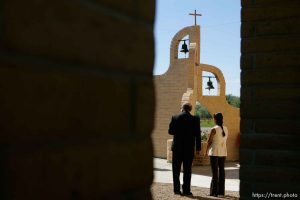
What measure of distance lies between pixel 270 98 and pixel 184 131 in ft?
14.9

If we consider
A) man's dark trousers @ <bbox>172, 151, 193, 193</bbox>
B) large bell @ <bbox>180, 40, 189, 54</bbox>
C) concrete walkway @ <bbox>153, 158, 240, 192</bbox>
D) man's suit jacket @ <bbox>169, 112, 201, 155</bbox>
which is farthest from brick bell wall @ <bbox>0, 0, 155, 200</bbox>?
large bell @ <bbox>180, 40, 189, 54</bbox>

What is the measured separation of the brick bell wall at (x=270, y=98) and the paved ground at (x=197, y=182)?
15.8ft

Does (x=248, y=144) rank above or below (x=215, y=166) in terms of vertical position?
above

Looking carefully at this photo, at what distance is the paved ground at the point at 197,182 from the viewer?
23.4ft

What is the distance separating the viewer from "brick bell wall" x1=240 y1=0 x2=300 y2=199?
213 cm

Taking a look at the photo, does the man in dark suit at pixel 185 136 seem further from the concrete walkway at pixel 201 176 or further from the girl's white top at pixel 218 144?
the concrete walkway at pixel 201 176

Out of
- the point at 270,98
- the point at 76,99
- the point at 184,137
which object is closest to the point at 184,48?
the point at 184,137

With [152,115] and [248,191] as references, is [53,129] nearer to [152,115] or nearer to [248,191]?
[152,115]

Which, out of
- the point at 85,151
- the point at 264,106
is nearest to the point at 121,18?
the point at 85,151

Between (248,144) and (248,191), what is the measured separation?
274 millimetres

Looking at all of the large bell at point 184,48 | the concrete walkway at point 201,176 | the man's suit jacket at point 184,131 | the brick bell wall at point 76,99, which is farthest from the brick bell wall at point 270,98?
the large bell at point 184,48

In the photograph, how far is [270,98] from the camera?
2162mm

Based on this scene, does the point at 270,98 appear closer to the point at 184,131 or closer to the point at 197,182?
the point at 184,131

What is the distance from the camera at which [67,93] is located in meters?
0.65
